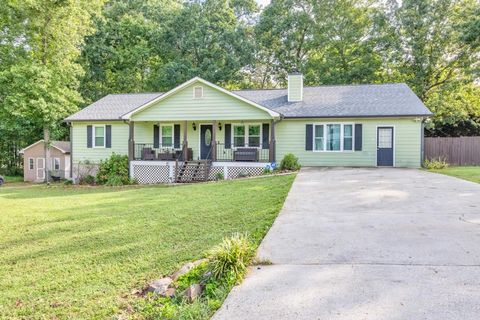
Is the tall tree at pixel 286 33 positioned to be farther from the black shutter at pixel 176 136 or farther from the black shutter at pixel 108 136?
the black shutter at pixel 108 136

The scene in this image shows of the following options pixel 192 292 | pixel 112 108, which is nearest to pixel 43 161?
pixel 112 108

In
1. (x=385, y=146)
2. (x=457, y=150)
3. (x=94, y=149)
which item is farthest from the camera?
(x=94, y=149)

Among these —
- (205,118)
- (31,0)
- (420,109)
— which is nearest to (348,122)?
(420,109)

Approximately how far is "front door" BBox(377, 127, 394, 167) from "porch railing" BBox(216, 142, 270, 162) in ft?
16.3

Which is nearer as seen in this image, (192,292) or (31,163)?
(192,292)

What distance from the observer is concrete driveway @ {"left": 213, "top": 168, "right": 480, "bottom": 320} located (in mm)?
2930

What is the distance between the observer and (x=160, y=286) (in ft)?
12.6

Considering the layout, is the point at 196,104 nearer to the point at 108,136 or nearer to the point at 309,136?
the point at 309,136

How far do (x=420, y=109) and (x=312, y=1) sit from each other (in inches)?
608

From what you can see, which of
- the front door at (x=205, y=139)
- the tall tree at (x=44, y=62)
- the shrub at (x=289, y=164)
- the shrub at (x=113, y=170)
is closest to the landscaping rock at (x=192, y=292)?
the shrub at (x=289, y=164)

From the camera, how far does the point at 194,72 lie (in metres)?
25.8

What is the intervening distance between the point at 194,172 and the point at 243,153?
2.38m

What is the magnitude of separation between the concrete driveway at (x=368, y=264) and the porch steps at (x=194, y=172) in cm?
872

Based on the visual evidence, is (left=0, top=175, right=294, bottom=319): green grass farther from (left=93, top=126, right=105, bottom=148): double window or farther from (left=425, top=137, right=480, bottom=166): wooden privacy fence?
(left=425, top=137, right=480, bottom=166): wooden privacy fence
